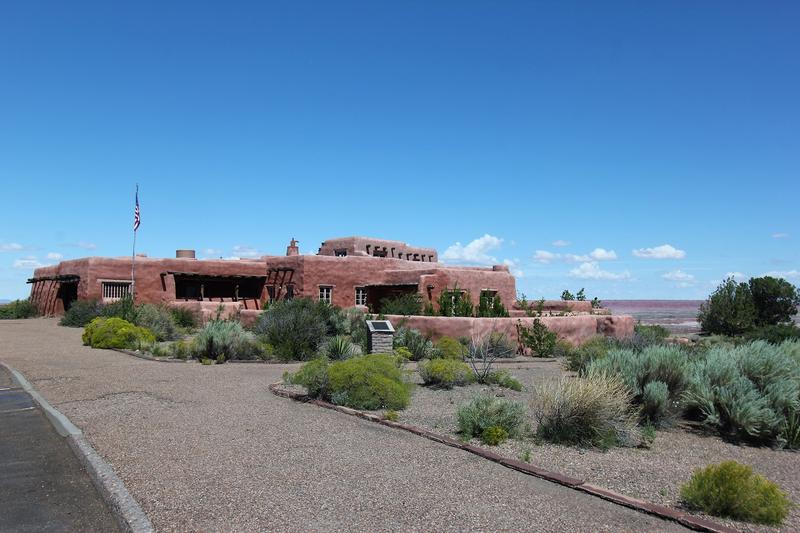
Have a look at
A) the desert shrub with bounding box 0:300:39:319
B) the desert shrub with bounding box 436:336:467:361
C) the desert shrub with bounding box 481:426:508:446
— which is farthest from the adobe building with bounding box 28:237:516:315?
the desert shrub with bounding box 481:426:508:446

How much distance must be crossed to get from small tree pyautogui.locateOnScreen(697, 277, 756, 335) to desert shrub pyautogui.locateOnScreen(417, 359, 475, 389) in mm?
27842

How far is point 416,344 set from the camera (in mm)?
17859

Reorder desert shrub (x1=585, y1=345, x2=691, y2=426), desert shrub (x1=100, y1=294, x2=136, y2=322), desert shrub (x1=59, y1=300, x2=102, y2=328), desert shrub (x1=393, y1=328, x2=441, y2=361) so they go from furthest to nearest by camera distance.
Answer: desert shrub (x1=59, y1=300, x2=102, y2=328) → desert shrub (x1=100, y1=294, x2=136, y2=322) → desert shrub (x1=393, y1=328, x2=441, y2=361) → desert shrub (x1=585, y1=345, x2=691, y2=426)

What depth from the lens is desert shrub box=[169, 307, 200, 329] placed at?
1085 inches

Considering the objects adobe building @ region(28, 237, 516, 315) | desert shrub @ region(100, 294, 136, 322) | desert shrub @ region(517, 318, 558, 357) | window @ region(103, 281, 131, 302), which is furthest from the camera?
window @ region(103, 281, 131, 302)

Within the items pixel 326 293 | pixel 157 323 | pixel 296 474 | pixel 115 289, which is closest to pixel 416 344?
pixel 157 323

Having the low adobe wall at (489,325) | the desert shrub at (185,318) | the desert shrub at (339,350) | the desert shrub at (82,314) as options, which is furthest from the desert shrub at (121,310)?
the desert shrub at (339,350)

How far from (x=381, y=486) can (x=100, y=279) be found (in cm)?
2969

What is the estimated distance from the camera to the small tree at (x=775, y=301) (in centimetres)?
3591

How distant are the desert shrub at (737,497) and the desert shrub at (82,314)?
2778 centimetres

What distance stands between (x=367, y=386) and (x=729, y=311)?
104 feet

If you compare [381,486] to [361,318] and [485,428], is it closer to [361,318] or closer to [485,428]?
[485,428]

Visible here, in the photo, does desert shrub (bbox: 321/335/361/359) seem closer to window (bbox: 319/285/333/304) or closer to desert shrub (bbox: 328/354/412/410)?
desert shrub (bbox: 328/354/412/410)

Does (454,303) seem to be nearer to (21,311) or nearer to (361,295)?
(361,295)
